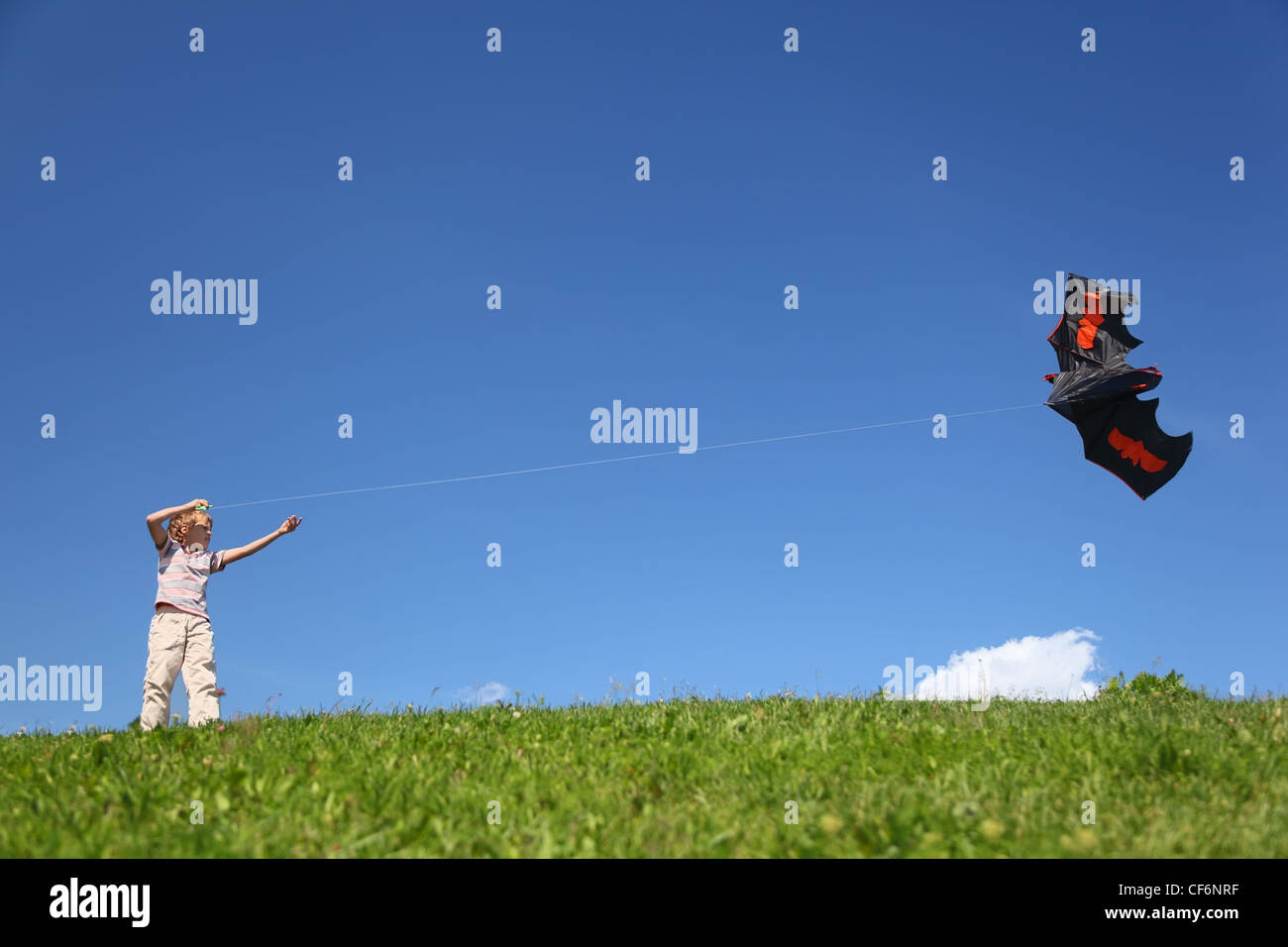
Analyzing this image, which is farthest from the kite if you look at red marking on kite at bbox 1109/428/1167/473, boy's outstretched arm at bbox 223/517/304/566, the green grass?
boy's outstretched arm at bbox 223/517/304/566

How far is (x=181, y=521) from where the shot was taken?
10.7m

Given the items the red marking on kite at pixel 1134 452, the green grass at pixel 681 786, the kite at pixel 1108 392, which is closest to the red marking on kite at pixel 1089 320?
the kite at pixel 1108 392

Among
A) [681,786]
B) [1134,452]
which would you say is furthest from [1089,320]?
[681,786]

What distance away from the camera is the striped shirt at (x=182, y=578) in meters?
10.3

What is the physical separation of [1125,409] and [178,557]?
13.7m

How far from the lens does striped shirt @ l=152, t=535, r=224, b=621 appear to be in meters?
10.3

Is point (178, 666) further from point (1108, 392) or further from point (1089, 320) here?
point (1089, 320)

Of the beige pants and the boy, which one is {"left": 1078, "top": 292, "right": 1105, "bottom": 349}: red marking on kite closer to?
the boy

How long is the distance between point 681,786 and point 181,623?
707 centimetres

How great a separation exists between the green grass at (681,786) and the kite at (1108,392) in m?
5.76

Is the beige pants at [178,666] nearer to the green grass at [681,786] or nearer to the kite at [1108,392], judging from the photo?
the green grass at [681,786]

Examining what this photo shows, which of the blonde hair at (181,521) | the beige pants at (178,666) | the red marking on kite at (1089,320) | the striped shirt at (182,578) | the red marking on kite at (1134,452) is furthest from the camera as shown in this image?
the red marking on kite at (1089,320)
